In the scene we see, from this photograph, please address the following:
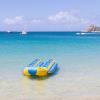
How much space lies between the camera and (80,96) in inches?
428

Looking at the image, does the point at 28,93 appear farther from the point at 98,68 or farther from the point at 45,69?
the point at 98,68

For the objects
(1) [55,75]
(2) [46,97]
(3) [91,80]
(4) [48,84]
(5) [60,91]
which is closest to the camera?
(2) [46,97]

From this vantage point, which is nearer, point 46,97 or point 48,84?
point 46,97

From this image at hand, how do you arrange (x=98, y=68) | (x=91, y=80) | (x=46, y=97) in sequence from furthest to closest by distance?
(x=98, y=68), (x=91, y=80), (x=46, y=97)

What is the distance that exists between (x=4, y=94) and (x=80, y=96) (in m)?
2.65

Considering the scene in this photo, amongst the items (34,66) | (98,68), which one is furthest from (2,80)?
(98,68)

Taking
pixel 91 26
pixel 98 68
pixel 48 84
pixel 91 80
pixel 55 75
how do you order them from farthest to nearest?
pixel 91 26
pixel 98 68
pixel 55 75
pixel 91 80
pixel 48 84

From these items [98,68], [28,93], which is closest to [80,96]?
[28,93]

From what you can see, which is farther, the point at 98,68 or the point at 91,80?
the point at 98,68

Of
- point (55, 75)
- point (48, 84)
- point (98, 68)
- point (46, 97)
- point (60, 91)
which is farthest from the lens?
point (98, 68)

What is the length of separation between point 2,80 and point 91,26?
500ft

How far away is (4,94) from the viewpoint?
1114cm

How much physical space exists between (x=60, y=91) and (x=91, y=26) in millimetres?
154154

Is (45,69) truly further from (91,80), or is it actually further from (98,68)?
(98,68)
